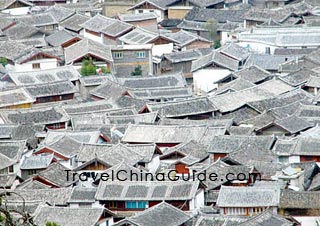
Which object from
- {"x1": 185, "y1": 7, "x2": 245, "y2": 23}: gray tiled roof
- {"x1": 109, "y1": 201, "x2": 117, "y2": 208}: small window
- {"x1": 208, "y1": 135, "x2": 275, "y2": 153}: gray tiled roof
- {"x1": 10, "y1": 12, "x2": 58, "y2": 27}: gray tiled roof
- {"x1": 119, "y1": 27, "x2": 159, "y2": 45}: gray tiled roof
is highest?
{"x1": 109, "y1": 201, "x2": 117, "y2": 208}: small window

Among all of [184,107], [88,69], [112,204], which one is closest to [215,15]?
[88,69]

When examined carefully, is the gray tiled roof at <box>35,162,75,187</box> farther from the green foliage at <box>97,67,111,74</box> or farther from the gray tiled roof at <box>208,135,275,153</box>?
the green foliage at <box>97,67,111,74</box>

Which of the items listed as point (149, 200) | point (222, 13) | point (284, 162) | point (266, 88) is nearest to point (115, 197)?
point (149, 200)

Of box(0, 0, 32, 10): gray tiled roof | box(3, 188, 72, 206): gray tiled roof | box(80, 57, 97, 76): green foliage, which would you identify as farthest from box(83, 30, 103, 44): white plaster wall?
box(3, 188, 72, 206): gray tiled roof

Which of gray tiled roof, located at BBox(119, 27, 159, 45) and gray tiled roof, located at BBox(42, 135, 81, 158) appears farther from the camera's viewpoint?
gray tiled roof, located at BBox(119, 27, 159, 45)

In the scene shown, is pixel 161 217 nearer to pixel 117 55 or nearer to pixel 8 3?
pixel 117 55

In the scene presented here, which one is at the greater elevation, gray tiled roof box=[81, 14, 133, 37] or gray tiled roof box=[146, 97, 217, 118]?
gray tiled roof box=[146, 97, 217, 118]

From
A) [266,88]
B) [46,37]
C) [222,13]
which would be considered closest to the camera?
[266,88]

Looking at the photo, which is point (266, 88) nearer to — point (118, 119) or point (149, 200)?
point (118, 119)

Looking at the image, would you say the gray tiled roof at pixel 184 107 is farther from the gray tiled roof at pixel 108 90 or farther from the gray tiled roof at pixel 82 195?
the gray tiled roof at pixel 82 195

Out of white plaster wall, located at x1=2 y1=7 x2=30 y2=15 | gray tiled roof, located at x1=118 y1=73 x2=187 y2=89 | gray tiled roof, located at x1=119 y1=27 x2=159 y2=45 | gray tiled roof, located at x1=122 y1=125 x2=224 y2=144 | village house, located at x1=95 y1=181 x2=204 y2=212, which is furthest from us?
white plaster wall, located at x1=2 y1=7 x2=30 y2=15

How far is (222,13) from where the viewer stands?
4500 cm

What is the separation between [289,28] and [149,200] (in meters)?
19.7

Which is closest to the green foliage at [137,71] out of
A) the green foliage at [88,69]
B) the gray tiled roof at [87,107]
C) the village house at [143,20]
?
the green foliage at [88,69]
